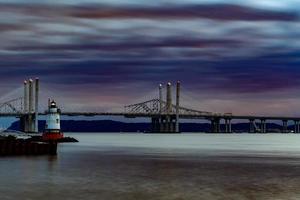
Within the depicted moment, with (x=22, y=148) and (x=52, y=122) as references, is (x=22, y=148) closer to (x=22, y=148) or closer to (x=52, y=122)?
(x=22, y=148)

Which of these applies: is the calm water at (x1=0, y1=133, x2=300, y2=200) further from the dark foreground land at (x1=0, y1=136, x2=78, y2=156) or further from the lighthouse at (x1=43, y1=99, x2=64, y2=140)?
the lighthouse at (x1=43, y1=99, x2=64, y2=140)

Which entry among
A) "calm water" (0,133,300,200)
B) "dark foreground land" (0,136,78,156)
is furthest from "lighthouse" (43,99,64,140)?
"calm water" (0,133,300,200)

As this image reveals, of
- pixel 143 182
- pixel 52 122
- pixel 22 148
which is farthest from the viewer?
pixel 52 122

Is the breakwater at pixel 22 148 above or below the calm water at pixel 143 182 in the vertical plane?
above

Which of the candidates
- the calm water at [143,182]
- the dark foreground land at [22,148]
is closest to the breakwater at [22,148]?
the dark foreground land at [22,148]

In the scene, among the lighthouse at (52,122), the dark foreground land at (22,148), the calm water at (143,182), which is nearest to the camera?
the calm water at (143,182)

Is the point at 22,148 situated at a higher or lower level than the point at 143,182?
higher

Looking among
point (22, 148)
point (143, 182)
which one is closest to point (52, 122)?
point (22, 148)

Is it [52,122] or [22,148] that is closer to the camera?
[22,148]

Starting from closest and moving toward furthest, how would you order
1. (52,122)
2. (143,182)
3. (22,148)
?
(143,182) < (22,148) < (52,122)

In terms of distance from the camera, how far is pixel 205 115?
7121 inches

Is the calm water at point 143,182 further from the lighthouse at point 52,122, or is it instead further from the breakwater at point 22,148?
the lighthouse at point 52,122

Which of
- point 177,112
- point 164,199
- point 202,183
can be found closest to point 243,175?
point 202,183

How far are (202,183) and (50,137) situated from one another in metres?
50.4
